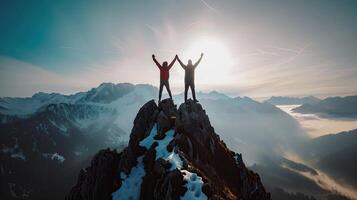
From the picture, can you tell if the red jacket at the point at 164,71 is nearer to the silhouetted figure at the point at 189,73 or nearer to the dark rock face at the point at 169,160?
the silhouetted figure at the point at 189,73

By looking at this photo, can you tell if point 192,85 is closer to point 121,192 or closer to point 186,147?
point 186,147

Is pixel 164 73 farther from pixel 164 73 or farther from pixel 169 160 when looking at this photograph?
pixel 169 160

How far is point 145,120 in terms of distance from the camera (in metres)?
48.4

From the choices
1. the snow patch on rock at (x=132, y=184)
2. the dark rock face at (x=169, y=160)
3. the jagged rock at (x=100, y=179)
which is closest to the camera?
the snow patch on rock at (x=132, y=184)

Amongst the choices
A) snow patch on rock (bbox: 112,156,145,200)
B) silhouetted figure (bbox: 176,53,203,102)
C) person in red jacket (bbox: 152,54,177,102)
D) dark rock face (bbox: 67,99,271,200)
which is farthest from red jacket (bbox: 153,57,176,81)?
snow patch on rock (bbox: 112,156,145,200)

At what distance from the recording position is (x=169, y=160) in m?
28.5

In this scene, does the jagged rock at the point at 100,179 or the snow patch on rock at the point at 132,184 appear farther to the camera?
the jagged rock at the point at 100,179

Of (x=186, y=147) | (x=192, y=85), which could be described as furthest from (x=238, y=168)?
(x=192, y=85)

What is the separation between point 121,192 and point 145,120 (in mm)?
16006

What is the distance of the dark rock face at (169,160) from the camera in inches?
1329

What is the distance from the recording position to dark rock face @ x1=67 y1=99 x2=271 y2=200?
33.8 metres

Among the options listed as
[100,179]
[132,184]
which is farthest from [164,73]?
[100,179]

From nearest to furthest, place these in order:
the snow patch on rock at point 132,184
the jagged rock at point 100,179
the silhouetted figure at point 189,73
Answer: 1. the snow patch on rock at point 132,184
2. the silhouetted figure at point 189,73
3. the jagged rock at point 100,179

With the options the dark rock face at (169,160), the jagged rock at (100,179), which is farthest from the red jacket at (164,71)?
the jagged rock at (100,179)
